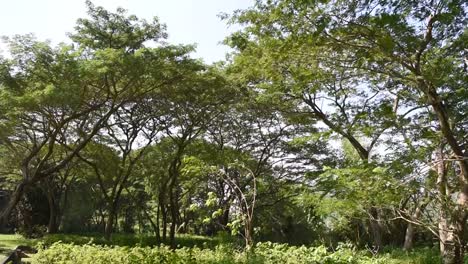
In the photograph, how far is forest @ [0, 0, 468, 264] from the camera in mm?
6031

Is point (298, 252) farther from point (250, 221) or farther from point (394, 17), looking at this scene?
point (394, 17)

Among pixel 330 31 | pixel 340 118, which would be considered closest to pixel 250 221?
pixel 330 31

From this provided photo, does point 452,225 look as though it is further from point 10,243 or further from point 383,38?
point 10,243

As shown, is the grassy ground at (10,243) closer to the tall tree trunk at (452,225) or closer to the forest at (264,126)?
the forest at (264,126)

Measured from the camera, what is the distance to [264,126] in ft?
67.3

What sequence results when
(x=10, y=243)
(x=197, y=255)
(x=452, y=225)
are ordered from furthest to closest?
(x=10, y=243)
(x=197, y=255)
(x=452, y=225)

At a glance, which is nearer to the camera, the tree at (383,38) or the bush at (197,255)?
the tree at (383,38)

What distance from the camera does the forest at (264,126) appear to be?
6.03 m

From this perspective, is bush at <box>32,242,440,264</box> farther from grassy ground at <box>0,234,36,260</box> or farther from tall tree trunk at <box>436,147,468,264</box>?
grassy ground at <box>0,234,36,260</box>

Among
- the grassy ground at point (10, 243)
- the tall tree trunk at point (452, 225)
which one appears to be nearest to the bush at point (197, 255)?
the tall tree trunk at point (452, 225)

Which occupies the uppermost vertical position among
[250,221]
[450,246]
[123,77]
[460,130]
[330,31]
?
[123,77]

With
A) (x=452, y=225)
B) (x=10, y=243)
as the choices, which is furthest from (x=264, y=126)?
(x=452, y=225)

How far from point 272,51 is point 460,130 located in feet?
14.0

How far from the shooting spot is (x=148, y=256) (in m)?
7.03
